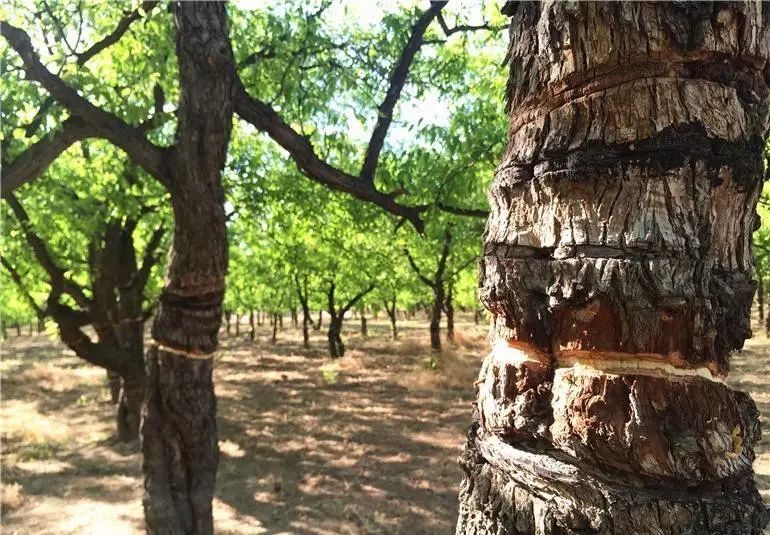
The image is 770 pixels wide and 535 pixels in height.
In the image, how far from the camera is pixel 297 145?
4.85 metres

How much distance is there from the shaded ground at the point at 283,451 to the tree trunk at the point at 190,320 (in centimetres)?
345

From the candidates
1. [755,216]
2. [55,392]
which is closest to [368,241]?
[55,392]

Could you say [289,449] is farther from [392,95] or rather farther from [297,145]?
[392,95]

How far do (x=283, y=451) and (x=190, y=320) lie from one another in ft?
24.7

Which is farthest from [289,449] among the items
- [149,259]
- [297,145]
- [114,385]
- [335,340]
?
[335,340]

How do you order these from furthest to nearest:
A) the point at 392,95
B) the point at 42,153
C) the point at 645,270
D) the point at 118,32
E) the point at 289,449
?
the point at 289,449, the point at 118,32, the point at 392,95, the point at 42,153, the point at 645,270

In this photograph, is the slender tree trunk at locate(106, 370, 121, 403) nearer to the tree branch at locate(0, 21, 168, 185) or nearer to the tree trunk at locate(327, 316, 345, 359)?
the tree trunk at locate(327, 316, 345, 359)

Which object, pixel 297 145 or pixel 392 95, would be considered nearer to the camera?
pixel 297 145

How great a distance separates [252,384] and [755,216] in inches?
726

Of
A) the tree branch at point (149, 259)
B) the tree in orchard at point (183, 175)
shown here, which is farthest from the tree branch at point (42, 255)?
the tree in orchard at point (183, 175)

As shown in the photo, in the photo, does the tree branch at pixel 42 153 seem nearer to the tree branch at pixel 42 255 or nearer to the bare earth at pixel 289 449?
the tree branch at pixel 42 255

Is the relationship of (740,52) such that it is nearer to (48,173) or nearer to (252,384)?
(48,173)

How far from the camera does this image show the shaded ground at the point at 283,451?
25.8 ft

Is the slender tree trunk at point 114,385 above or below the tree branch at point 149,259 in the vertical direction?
below
